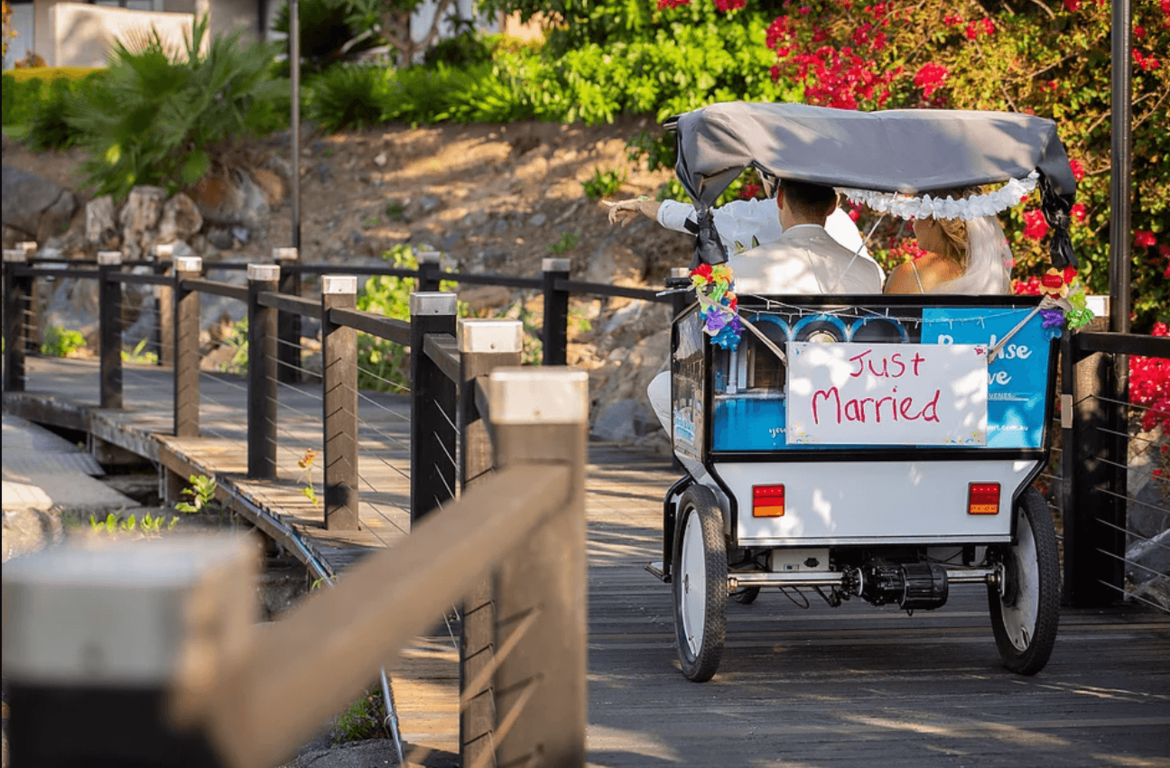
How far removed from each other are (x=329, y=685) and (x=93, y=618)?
0.30 meters

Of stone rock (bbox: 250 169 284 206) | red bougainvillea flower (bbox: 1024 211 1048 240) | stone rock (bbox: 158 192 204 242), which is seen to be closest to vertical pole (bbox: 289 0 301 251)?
stone rock (bbox: 158 192 204 242)

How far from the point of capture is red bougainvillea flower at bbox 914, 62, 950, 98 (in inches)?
311

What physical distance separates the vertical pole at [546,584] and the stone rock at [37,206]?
A: 21.1 m

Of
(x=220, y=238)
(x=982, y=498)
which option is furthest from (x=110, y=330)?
(x=220, y=238)

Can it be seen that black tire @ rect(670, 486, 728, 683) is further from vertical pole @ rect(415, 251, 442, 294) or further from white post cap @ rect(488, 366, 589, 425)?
vertical pole @ rect(415, 251, 442, 294)

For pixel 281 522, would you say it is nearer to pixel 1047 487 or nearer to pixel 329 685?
pixel 1047 487

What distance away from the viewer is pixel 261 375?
27.6 feet

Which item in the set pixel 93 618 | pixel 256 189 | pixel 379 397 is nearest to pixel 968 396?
pixel 93 618

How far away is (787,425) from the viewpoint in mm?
4500

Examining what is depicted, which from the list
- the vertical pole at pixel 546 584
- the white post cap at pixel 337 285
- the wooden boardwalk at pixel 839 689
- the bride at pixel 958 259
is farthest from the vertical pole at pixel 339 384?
the vertical pole at pixel 546 584

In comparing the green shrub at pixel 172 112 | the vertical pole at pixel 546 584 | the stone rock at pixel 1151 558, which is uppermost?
the green shrub at pixel 172 112

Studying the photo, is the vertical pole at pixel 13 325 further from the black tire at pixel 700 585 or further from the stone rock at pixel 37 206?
the black tire at pixel 700 585

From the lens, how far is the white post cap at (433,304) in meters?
5.12

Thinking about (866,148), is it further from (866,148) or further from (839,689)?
(839,689)
